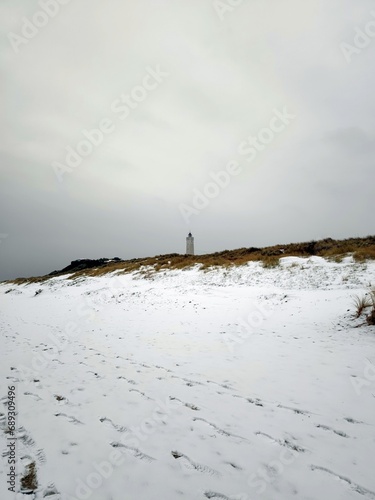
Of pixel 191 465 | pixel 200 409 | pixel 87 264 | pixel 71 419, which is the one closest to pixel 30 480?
pixel 71 419

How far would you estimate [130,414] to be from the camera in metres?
3.78

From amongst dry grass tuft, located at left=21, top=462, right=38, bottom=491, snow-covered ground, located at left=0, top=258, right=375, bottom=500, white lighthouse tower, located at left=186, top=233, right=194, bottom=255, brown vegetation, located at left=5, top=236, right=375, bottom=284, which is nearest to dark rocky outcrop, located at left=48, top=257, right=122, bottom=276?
white lighthouse tower, located at left=186, top=233, right=194, bottom=255

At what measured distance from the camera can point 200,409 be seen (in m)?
3.92

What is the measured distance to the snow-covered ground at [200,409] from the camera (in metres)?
2.57

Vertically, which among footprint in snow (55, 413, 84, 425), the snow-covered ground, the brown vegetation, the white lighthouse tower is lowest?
the snow-covered ground

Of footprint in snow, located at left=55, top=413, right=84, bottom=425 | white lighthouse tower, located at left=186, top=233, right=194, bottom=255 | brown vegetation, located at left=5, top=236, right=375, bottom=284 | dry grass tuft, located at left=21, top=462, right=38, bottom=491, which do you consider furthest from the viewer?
white lighthouse tower, located at left=186, top=233, right=194, bottom=255

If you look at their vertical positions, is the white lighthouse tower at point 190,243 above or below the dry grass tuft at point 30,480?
above

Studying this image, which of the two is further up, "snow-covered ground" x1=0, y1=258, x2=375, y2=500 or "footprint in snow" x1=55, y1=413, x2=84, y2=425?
"footprint in snow" x1=55, y1=413, x2=84, y2=425

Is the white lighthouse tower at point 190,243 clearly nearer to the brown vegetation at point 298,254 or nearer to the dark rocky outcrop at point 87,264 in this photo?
the dark rocky outcrop at point 87,264

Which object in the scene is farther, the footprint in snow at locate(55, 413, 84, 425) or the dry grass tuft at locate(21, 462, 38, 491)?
the footprint in snow at locate(55, 413, 84, 425)

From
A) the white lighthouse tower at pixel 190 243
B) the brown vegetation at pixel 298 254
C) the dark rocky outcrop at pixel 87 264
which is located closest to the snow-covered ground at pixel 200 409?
the brown vegetation at pixel 298 254

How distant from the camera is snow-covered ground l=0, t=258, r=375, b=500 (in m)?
2.57

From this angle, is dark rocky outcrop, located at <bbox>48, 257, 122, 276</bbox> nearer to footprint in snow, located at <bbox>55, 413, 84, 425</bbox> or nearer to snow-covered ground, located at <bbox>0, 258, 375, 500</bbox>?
snow-covered ground, located at <bbox>0, 258, 375, 500</bbox>

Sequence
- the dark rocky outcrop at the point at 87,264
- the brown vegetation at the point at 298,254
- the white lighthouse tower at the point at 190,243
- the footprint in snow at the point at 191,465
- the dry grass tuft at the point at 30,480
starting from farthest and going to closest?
the white lighthouse tower at the point at 190,243 → the dark rocky outcrop at the point at 87,264 → the brown vegetation at the point at 298,254 → the footprint in snow at the point at 191,465 → the dry grass tuft at the point at 30,480
